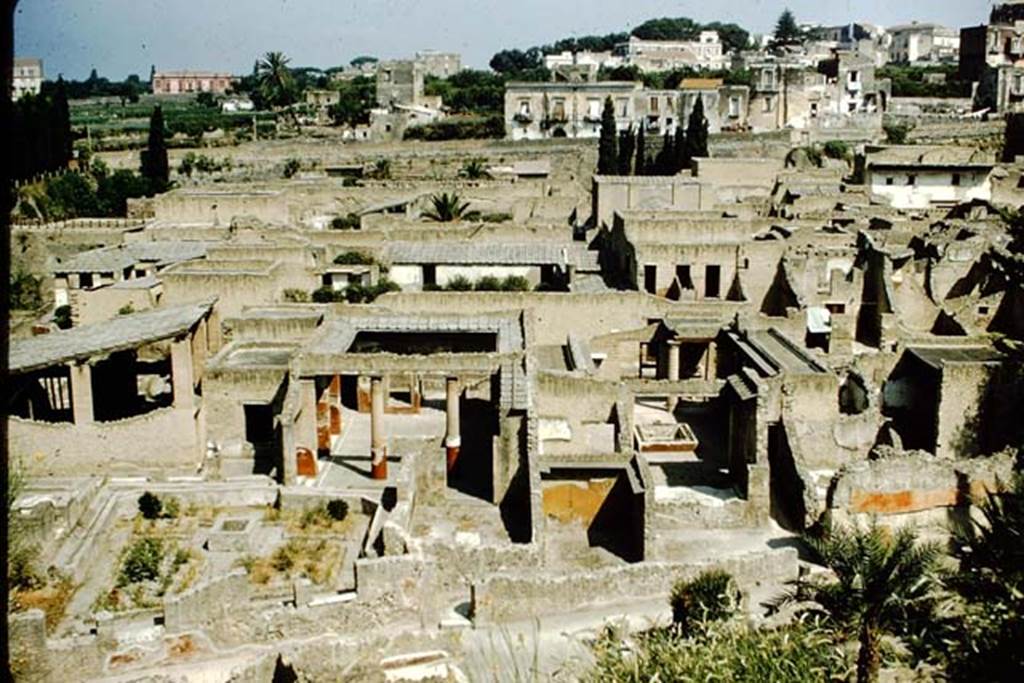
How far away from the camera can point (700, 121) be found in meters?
64.3

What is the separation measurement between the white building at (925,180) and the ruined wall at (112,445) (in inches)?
1434

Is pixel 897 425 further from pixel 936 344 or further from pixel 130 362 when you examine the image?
pixel 130 362

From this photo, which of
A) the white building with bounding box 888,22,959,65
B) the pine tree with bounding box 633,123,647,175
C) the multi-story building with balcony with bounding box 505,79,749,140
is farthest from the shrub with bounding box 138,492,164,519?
the white building with bounding box 888,22,959,65

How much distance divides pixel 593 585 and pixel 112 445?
1266cm

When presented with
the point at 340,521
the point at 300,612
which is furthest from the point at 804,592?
the point at 340,521

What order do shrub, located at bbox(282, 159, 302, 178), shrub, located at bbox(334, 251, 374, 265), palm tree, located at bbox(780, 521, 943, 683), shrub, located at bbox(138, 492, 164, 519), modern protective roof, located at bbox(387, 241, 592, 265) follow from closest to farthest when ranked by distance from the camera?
palm tree, located at bbox(780, 521, 943, 683) < shrub, located at bbox(138, 492, 164, 519) < modern protective roof, located at bbox(387, 241, 592, 265) < shrub, located at bbox(334, 251, 374, 265) < shrub, located at bbox(282, 159, 302, 178)

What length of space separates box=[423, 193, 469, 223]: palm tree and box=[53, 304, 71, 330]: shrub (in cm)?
1582

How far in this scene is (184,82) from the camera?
195000 mm

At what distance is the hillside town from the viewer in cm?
1702

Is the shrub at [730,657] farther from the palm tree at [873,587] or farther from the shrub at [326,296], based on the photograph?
the shrub at [326,296]

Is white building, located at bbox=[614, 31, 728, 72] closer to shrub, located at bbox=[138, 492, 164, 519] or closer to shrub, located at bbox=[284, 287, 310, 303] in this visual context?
shrub, located at bbox=[284, 287, 310, 303]

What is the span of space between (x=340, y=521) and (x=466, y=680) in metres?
8.08

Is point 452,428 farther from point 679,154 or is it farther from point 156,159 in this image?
point 156,159

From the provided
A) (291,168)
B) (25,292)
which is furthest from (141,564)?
(291,168)
